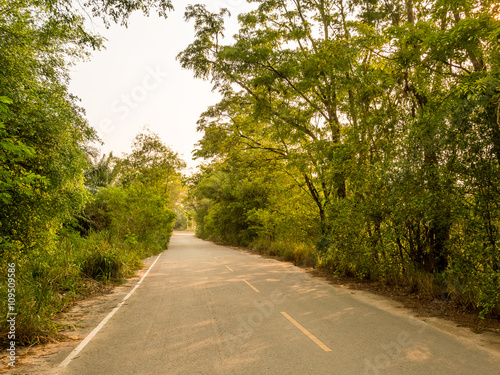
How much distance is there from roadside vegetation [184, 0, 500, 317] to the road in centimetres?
183

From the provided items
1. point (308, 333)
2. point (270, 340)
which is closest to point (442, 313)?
point (308, 333)

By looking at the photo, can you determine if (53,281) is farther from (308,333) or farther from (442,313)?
(442,313)

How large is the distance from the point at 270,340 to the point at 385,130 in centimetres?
718

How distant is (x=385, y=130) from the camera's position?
9.86m

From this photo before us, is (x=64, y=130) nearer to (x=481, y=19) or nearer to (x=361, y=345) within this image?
(x=361, y=345)

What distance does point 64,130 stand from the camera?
881 cm

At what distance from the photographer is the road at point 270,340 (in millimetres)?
4406

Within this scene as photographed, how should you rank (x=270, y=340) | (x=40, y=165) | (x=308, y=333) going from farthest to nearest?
(x=40, y=165)
(x=308, y=333)
(x=270, y=340)

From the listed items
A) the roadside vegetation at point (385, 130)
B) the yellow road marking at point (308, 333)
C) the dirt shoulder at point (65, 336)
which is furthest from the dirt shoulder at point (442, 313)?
the dirt shoulder at point (65, 336)

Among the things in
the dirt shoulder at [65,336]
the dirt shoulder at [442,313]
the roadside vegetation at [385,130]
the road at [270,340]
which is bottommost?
the dirt shoulder at [65,336]

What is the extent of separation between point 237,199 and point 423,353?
1132 inches

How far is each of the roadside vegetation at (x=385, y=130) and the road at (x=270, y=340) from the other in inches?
72.0

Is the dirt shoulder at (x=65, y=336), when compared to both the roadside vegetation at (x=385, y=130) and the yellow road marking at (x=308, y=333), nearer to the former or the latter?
the yellow road marking at (x=308, y=333)

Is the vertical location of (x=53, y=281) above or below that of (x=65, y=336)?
above
